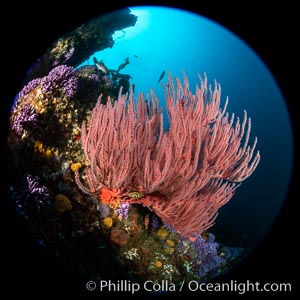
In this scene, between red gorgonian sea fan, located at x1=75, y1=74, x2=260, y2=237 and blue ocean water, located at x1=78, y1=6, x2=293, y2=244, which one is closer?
red gorgonian sea fan, located at x1=75, y1=74, x2=260, y2=237

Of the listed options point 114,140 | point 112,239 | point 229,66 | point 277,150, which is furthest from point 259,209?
point 229,66

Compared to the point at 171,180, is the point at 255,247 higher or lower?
lower

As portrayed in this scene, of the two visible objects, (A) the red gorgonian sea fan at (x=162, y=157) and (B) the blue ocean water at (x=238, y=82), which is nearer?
(A) the red gorgonian sea fan at (x=162, y=157)

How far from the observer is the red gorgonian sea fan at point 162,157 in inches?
101

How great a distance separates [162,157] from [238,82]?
99.4 ft

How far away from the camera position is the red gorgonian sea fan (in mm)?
2574

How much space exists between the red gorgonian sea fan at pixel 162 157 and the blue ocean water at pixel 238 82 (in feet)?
2.65

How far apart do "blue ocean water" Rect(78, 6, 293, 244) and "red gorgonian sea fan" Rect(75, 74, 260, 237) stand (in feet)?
2.65

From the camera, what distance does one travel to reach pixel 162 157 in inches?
117

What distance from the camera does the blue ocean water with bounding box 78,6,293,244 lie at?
13.3 m

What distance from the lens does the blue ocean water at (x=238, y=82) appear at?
13320 mm

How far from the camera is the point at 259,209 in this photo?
1688 centimetres

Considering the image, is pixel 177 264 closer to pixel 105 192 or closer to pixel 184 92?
pixel 105 192

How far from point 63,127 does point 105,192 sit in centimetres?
153
